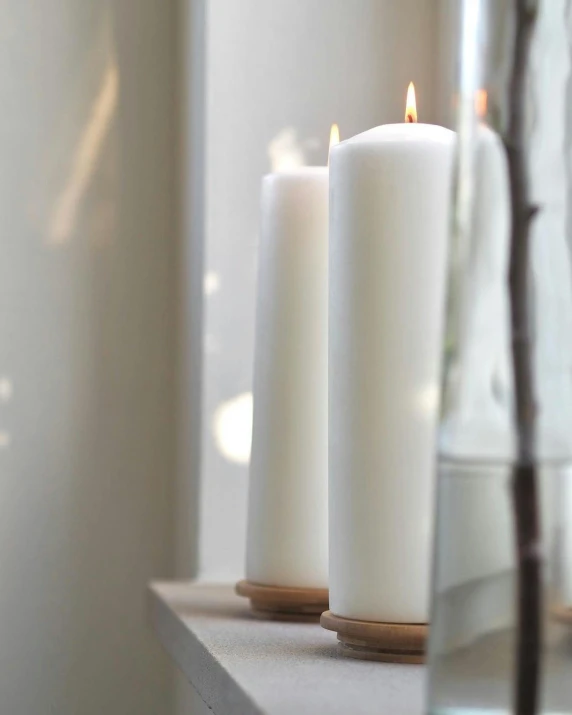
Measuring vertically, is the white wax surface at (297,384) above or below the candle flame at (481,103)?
below

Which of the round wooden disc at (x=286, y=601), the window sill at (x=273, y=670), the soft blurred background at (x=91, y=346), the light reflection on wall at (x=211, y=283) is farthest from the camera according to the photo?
the soft blurred background at (x=91, y=346)

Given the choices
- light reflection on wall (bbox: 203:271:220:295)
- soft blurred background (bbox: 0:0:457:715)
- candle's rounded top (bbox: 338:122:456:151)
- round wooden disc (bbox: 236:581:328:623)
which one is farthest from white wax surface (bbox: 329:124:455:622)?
soft blurred background (bbox: 0:0:457:715)

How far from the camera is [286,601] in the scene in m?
0.80

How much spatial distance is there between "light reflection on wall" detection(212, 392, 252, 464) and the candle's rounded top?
481 mm

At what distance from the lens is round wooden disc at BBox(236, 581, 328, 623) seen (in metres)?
0.80

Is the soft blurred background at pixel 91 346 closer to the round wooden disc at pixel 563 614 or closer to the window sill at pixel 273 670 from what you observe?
the window sill at pixel 273 670

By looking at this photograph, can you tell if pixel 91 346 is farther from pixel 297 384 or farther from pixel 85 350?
pixel 297 384

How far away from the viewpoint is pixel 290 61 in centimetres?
110

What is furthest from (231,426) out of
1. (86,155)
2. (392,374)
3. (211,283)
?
(392,374)

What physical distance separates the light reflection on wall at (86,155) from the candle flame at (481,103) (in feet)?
2.97

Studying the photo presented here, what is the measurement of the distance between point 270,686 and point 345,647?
0.11 meters

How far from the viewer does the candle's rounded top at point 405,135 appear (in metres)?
0.62

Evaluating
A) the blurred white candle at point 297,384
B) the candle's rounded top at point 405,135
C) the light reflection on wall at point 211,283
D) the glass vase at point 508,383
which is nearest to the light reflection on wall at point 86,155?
the light reflection on wall at point 211,283

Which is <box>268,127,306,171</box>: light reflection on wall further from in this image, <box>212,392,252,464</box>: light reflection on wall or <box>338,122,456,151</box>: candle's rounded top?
<box>338,122,456,151</box>: candle's rounded top
